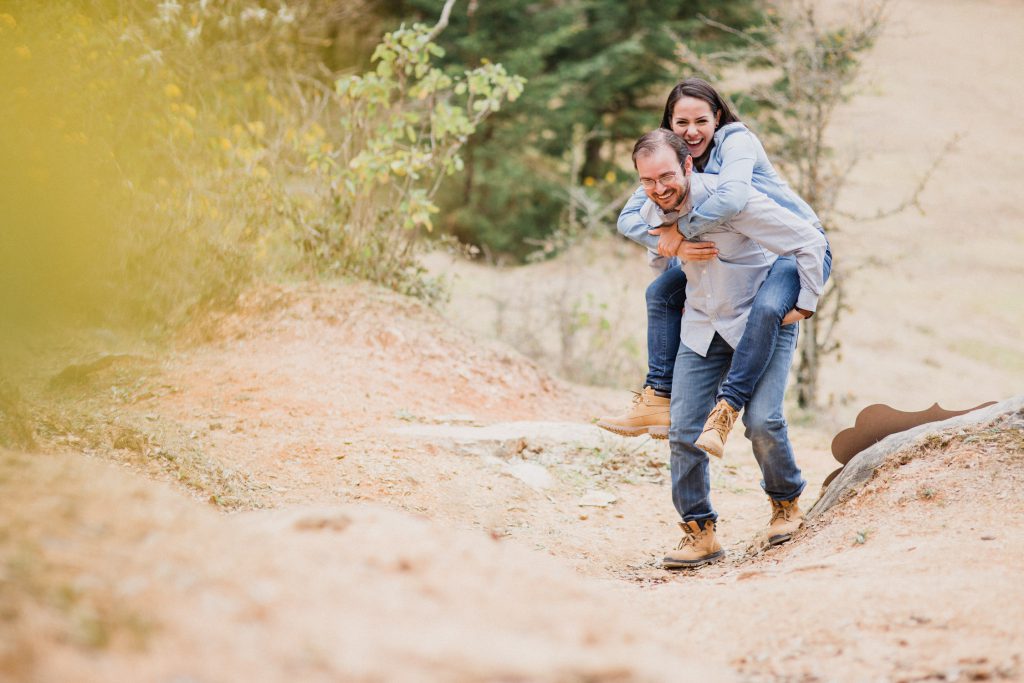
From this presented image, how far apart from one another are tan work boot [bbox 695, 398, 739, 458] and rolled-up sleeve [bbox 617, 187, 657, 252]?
2.45ft

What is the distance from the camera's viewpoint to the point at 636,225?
12.9 feet

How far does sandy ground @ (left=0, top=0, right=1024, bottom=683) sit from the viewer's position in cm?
172

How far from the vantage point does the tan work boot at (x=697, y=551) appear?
408 centimetres

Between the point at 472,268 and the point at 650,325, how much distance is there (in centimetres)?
1050

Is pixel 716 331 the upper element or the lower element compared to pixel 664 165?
lower

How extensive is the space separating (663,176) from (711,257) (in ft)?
1.30

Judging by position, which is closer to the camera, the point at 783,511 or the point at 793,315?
the point at 793,315

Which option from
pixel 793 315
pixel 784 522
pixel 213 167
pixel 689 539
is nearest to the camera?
pixel 793 315

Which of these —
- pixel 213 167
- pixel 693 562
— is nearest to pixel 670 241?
pixel 693 562

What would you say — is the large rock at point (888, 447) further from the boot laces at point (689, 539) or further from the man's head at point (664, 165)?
the man's head at point (664, 165)

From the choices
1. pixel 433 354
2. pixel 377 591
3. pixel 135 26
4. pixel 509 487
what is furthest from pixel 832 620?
pixel 135 26

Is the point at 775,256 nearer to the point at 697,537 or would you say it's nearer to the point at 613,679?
the point at 697,537

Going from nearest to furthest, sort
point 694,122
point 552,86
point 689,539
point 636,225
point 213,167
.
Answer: point 694,122
point 636,225
point 689,539
point 213,167
point 552,86

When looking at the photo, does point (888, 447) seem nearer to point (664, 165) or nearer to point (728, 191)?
point (728, 191)
